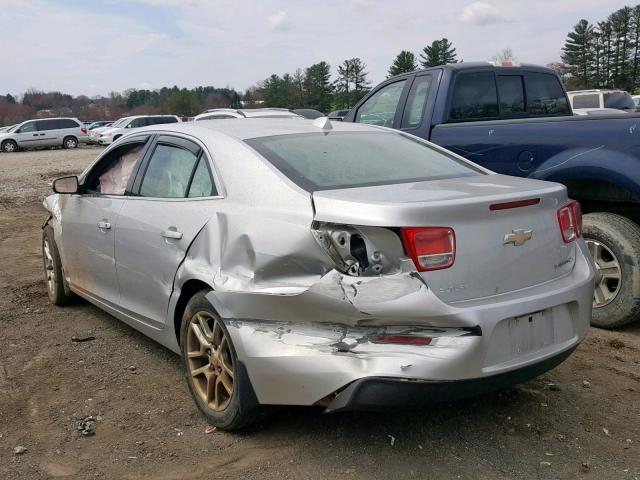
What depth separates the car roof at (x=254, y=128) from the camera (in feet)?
12.2

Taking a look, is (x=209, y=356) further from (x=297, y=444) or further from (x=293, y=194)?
(x=293, y=194)

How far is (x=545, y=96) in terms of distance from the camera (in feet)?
22.0

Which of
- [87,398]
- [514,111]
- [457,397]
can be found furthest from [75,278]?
[514,111]

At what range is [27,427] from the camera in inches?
135

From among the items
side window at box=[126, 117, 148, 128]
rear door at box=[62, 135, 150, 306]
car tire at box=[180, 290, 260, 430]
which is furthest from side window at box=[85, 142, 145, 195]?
side window at box=[126, 117, 148, 128]

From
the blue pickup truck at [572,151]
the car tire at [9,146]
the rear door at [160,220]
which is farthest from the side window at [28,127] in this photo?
the rear door at [160,220]

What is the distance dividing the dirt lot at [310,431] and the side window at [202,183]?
3.90 feet

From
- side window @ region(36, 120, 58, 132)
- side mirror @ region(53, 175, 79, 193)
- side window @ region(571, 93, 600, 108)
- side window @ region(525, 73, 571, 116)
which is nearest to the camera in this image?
side mirror @ region(53, 175, 79, 193)

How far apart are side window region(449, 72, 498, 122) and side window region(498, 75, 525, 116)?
0.08 m

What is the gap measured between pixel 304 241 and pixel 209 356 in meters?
0.94

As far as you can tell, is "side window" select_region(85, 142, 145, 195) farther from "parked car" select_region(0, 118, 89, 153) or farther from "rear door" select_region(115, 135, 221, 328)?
"parked car" select_region(0, 118, 89, 153)

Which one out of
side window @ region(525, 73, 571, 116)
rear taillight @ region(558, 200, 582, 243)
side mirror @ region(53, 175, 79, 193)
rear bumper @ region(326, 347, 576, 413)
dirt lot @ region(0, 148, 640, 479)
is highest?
side window @ region(525, 73, 571, 116)

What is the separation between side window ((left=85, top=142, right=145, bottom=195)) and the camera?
440 cm

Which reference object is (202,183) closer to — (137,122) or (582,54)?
(137,122)
